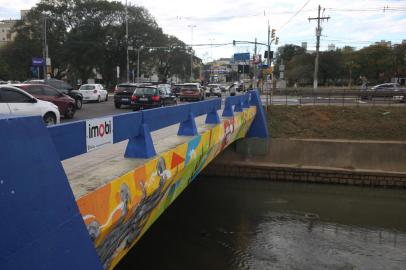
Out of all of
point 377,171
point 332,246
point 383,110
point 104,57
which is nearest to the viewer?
point 332,246

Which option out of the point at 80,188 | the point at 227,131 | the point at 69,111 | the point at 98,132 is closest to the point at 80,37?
the point at 69,111

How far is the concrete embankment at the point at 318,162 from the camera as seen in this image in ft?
52.0

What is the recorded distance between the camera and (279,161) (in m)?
17.5

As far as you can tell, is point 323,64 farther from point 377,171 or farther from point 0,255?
point 0,255

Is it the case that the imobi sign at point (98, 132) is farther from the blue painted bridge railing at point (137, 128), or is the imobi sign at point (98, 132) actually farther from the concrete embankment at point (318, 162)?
the concrete embankment at point (318, 162)

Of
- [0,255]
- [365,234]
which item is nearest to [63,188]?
[0,255]

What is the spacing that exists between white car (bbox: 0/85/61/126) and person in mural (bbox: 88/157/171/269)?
7568mm

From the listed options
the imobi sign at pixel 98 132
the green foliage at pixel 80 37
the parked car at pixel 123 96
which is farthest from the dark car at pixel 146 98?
the green foliage at pixel 80 37

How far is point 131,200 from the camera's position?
4.13 meters

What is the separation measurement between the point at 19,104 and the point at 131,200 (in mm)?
9969

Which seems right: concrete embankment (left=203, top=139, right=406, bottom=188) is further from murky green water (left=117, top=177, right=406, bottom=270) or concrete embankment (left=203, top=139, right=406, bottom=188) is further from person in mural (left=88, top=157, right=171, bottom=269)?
person in mural (left=88, top=157, right=171, bottom=269)

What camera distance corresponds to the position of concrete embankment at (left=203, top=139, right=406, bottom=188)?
15.8m

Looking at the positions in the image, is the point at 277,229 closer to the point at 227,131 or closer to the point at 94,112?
the point at 227,131

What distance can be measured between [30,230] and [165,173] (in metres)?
3.16
